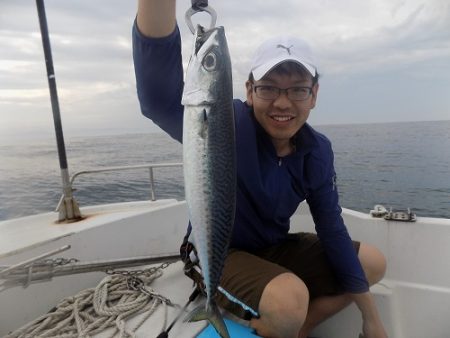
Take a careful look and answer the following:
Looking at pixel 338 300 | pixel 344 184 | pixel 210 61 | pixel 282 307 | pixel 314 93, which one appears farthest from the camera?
pixel 344 184

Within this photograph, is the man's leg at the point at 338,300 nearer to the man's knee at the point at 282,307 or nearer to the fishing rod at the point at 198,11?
the man's knee at the point at 282,307

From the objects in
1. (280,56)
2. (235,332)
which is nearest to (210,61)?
(280,56)

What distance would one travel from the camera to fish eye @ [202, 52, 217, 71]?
1272 millimetres

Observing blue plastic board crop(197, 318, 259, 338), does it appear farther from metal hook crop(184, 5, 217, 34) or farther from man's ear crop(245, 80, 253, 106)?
metal hook crop(184, 5, 217, 34)

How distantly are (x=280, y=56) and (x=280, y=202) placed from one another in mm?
892

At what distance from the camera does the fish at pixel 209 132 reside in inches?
50.5

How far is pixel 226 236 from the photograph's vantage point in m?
1.44

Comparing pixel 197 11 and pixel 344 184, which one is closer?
pixel 197 11

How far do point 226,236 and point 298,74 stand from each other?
1.04m

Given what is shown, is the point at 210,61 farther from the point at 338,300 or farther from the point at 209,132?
the point at 338,300

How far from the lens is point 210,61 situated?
1279 mm

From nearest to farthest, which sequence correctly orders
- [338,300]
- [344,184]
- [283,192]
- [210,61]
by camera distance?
[210,61] < [283,192] < [338,300] < [344,184]

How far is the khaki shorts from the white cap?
105 centimetres

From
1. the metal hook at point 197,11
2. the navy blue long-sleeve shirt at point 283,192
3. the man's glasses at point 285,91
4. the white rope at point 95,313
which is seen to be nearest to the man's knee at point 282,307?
the navy blue long-sleeve shirt at point 283,192
